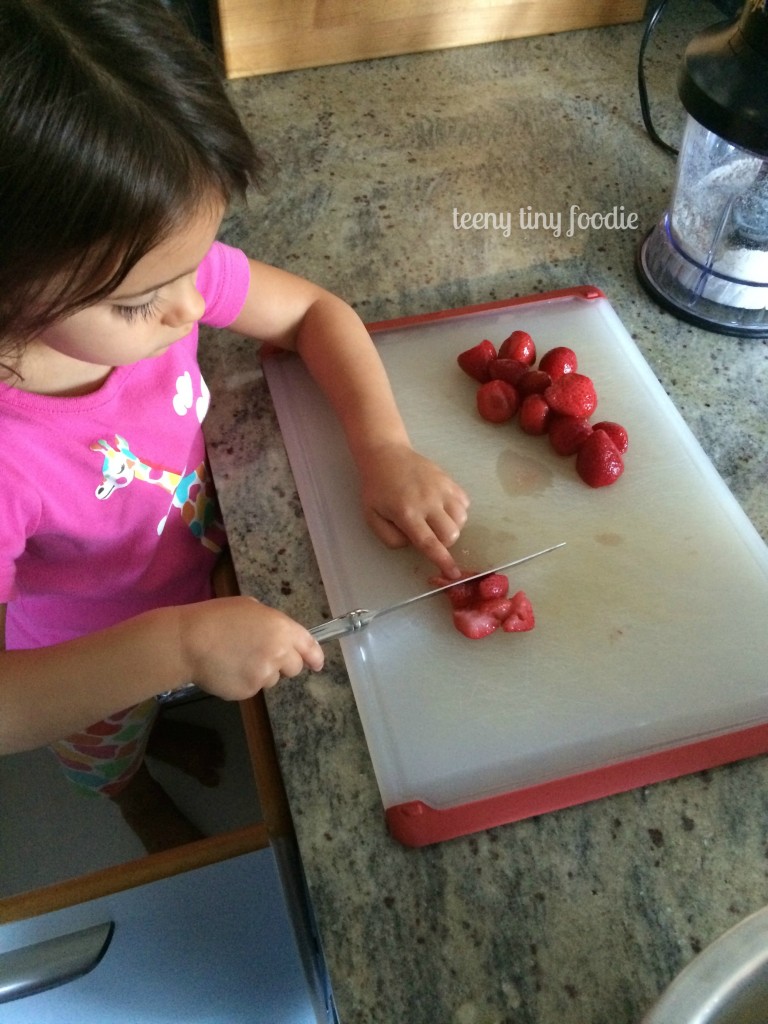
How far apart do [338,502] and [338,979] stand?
37cm

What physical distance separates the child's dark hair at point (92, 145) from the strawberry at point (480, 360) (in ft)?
1.07

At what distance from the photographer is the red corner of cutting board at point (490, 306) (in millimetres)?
826

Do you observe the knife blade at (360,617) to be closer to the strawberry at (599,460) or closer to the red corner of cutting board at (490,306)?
the strawberry at (599,460)

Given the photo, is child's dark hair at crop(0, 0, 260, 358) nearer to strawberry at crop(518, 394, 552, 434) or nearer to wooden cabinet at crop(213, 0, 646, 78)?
strawberry at crop(518, 394, 552, 434)

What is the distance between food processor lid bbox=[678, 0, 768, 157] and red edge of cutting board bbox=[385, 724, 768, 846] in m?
0.49

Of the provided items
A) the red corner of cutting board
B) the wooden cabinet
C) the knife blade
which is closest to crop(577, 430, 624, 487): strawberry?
the knife blade

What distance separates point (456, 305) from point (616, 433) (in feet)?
0.82

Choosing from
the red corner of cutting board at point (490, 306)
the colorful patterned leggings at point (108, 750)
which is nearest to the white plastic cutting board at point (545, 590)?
the red corner of cutting board at point (490, 306)

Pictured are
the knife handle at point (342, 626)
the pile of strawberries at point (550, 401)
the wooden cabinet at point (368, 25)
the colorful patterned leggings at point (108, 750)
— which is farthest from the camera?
the wooden cabinet at point (368, 25)

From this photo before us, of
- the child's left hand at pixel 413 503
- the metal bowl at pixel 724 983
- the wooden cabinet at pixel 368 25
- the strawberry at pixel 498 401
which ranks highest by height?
the wooden cabinet at pixel 368 25

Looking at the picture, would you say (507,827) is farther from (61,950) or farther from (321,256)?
(321,256)

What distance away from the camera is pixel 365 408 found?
2.38 feet

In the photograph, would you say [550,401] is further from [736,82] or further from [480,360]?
[736,82]

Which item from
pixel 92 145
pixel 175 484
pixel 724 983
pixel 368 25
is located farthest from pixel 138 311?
pixel 368 25
